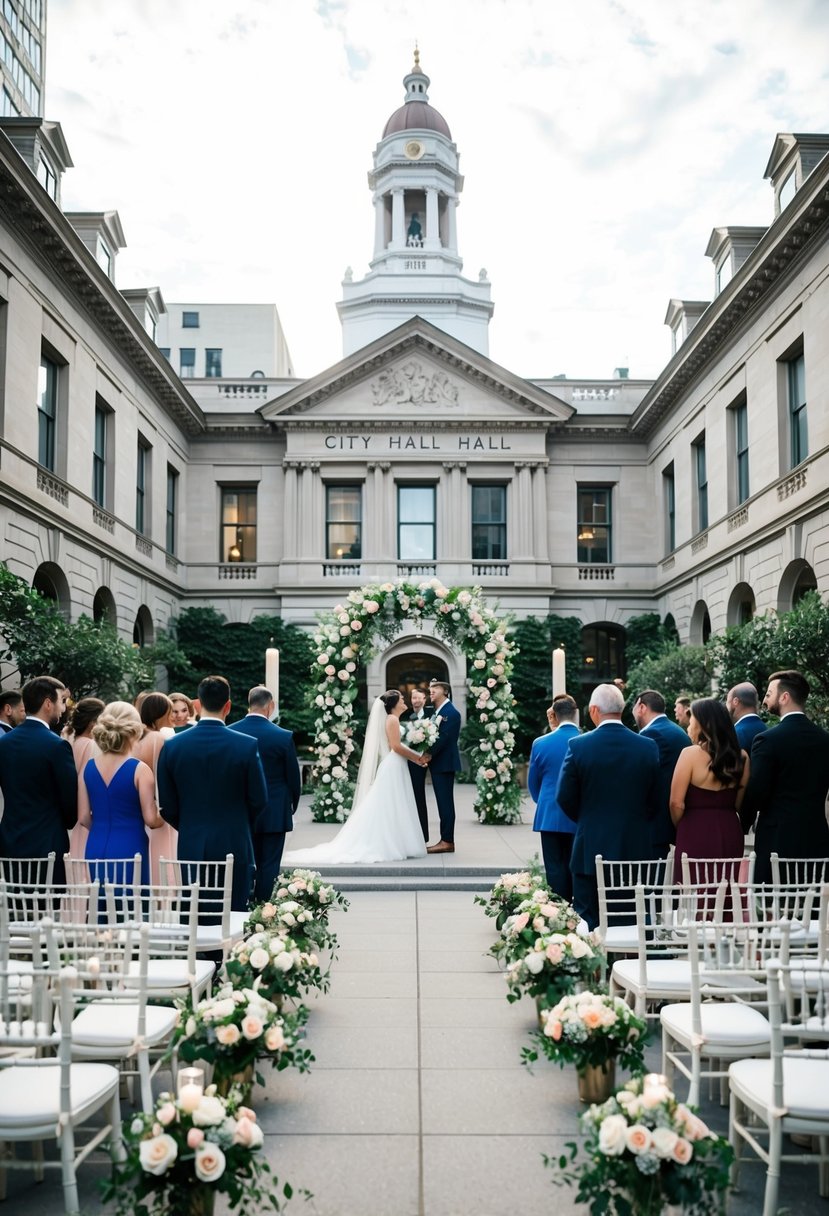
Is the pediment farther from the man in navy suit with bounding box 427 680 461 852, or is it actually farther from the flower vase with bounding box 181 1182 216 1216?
the flower vase with bounding box 181 1182 216 1216

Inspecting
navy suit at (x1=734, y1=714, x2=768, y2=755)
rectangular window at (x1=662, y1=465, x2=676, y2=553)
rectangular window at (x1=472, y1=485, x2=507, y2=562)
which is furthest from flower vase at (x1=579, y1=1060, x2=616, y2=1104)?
rectangular window at (x1=472, y1=485, x2=507, y2=562)

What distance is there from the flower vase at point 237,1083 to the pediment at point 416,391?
89.2 feet

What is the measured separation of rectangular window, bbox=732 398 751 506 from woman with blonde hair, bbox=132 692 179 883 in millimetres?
18678

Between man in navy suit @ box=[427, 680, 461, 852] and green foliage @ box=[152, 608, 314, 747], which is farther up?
green foliage @ box=[152, 608, 314, 747]

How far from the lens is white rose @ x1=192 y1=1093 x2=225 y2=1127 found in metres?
3.36

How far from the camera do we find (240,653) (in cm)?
3108

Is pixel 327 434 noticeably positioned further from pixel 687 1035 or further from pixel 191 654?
pixel 687 1035

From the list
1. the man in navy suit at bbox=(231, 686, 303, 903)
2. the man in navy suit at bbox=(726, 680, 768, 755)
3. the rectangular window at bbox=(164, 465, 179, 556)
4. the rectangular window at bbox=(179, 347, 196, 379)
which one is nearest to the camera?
the man in navy suit at bbox=(726, 680, 768, 755)

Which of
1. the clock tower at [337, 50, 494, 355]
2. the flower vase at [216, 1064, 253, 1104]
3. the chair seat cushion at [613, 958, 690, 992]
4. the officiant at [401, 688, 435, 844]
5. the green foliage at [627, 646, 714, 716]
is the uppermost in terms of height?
the clock tower at [337, 50, 494, 355]

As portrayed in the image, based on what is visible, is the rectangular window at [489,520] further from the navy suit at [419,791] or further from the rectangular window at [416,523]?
the navy suit at [419,791]

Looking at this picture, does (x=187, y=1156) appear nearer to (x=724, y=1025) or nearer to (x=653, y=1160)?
(x=653, y=1160)

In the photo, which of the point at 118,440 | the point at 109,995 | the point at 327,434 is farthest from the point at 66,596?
the point at 109,995

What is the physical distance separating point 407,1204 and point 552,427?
2914 centimetres

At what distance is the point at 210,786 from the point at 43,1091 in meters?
2.85
